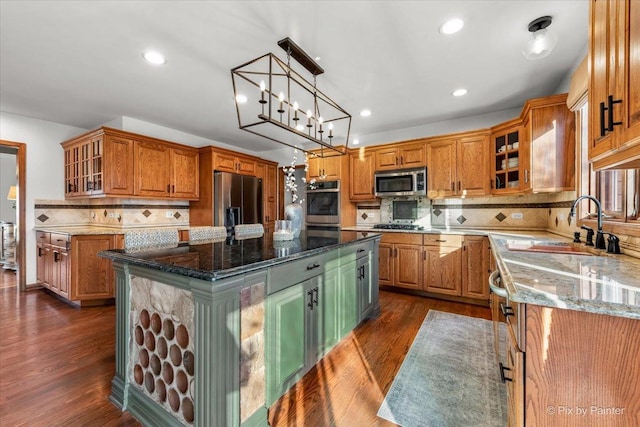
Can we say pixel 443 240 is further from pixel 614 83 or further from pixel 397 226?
pixel 614 83

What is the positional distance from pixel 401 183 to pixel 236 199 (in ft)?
8.63

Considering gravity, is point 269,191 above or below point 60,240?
above

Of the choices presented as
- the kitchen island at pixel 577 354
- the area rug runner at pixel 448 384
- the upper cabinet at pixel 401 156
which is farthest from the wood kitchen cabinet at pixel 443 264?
the kitchen island at pixel 577 354

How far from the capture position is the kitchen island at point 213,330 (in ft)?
4.01

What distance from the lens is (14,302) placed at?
11.4ft

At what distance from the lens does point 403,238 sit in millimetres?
3830

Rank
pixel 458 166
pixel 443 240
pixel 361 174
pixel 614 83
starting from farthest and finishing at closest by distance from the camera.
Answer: pixel 361 174 → pixel 458 166 → pixel 443 240 → pixel 614 83

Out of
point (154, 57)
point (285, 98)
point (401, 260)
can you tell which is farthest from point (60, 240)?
point (401, 260)

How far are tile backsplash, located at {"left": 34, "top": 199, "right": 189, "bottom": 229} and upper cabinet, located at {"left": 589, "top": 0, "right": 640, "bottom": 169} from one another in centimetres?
483

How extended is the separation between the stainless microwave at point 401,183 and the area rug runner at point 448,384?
198 cm

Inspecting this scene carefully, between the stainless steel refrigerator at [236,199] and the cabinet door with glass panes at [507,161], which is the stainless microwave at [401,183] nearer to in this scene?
the cabinet door with glass panes at [507,161]

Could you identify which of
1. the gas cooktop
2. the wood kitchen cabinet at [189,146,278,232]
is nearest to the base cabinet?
the gas cooktop

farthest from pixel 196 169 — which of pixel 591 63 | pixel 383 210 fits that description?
pixel 591 63

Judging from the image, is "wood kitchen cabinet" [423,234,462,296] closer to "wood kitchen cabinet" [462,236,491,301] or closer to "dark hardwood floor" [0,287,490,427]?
"wood kitchen cabinet" [462,236,491,301]
